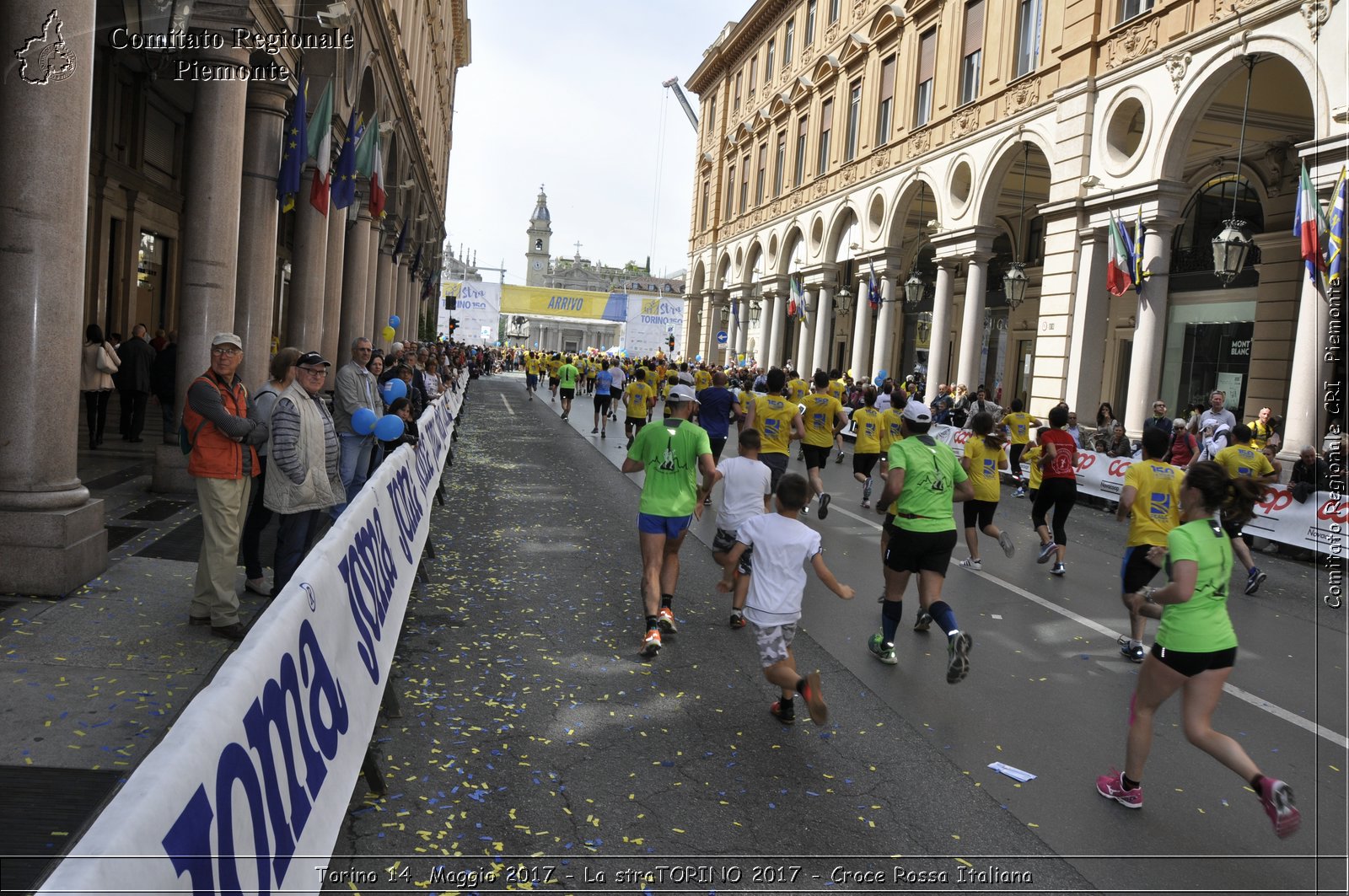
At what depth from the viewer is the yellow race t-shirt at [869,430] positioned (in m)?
14.8

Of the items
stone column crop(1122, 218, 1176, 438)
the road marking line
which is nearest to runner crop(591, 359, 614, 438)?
stone column crop(1122, 218, 1176, 438)

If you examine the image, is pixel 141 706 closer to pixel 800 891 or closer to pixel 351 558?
pixel 351 558

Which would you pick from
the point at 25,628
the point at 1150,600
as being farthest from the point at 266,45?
the point at 1150,600

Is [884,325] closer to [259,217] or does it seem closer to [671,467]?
[259,217]

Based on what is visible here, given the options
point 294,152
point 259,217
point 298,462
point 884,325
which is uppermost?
point 294,152

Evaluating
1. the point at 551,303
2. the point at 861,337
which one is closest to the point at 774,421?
the point at 861,337

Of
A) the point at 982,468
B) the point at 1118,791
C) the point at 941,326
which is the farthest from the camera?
the point at 941,326

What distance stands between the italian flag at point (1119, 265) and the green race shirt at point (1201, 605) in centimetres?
→ 1690

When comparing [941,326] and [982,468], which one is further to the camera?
[941,326]

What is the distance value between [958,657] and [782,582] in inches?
54.0

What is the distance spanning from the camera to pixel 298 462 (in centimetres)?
682

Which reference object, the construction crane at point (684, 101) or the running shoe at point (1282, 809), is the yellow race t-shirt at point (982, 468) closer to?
the running shoe at point (1282, 809)

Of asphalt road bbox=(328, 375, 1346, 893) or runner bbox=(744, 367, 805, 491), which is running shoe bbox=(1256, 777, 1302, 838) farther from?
runner bbox=(744, 367, 805, 491)

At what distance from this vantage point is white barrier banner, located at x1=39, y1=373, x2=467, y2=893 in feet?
6.81
